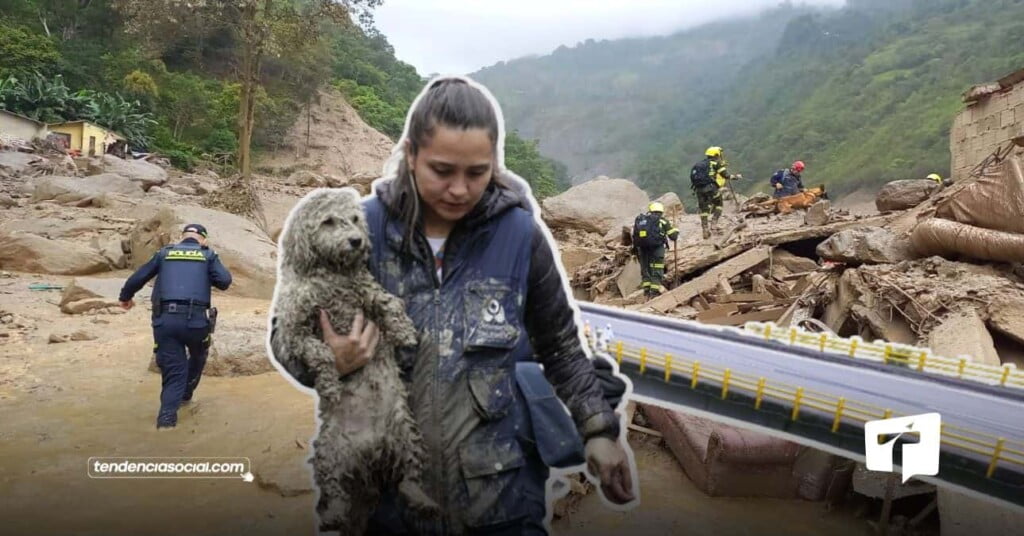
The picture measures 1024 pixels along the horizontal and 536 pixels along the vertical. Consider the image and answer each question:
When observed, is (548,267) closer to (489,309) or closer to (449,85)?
(489,309)

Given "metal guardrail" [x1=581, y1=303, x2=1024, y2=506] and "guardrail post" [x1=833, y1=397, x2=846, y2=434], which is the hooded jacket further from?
"guardrail post" [x1=833, y1=397, x2=846, y2=434]

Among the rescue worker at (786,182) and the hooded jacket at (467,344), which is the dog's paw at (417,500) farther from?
the rescue worker at (786,182)

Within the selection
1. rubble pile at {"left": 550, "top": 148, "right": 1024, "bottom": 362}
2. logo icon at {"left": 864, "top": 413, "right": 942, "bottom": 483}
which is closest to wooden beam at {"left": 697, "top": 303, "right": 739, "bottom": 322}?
rubble pile at {"left": 550, "top": 148, "right": 1024, "bottom": 362}

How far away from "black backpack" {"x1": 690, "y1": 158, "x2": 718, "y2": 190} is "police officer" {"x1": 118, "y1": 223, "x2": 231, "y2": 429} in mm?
3914

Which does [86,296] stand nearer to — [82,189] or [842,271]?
[82,189]

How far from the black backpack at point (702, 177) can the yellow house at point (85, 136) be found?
8.10 meters

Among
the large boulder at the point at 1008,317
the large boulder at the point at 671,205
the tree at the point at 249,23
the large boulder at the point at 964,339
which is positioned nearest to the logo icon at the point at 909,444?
the large boulder at the point at 964,339

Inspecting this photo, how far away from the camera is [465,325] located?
1.05 m

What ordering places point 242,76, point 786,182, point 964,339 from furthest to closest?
point 786,182
point 242,76
point 964,339

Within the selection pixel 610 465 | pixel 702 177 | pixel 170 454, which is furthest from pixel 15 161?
pixel 610 465

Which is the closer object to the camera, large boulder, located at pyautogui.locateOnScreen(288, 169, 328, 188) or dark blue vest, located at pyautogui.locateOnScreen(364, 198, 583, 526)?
dark blue vest, located at pyautogui.locateOnScreen(364, 198, 583, 526)

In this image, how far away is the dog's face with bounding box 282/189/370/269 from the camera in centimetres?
103

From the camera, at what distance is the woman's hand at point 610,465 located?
116 centimetres

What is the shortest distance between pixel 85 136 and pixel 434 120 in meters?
11.4
